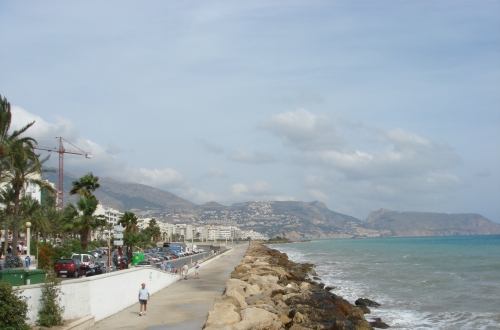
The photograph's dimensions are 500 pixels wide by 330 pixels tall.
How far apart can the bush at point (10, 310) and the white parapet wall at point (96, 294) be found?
0.90m

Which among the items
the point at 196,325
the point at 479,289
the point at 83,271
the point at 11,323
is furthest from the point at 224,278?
the point at 11,323

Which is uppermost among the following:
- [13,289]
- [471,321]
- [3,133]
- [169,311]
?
[3,133]

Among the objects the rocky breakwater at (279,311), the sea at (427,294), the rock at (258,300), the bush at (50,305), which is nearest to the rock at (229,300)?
the rocky breakwater at (279,311)

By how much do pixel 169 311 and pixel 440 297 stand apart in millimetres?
18453

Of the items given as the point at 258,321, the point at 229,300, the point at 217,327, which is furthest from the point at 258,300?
the point at 217,327

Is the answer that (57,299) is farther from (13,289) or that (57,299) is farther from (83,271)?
(83,271)

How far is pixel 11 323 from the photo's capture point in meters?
11.1

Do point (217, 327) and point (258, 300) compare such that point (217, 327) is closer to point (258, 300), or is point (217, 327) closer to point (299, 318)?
point (299, 318)

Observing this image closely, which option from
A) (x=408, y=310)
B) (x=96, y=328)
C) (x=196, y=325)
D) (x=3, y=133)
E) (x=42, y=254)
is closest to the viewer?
(x=96, y=328)

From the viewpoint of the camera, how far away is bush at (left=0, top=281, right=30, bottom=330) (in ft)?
35.8

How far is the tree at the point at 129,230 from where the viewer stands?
52.8m

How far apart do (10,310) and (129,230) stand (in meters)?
49.2

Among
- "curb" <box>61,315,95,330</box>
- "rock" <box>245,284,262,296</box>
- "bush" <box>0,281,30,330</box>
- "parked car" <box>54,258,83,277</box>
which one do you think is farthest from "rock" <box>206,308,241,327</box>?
"parked car" <box>54,258,83,277</box>

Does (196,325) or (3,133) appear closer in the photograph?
(196,325)
